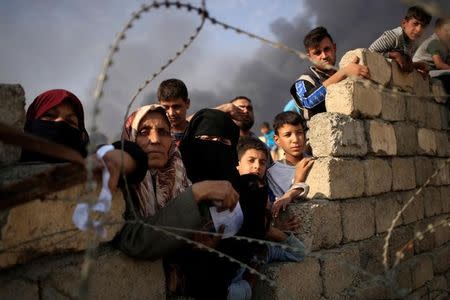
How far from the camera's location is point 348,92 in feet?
13.0

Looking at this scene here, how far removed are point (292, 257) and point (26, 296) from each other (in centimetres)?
187

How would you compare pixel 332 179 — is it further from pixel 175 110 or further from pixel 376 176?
pixel 175 110

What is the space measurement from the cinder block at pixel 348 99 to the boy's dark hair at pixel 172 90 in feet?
4.42

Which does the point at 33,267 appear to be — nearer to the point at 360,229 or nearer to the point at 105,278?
the point at 105,278

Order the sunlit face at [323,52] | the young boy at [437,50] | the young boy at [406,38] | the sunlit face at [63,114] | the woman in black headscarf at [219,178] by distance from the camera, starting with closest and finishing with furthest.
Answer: the sunlit face at [63,114] → the woman in black headscarf at [219,178] → the sunlit face at [323,52] → the young boy at [406,38] → the young boy at [437,50]

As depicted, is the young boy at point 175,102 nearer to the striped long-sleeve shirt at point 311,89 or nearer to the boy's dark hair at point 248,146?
the boy's dark hair at point 248,146

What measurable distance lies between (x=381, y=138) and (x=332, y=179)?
1.03 metres

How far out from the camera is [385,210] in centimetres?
440

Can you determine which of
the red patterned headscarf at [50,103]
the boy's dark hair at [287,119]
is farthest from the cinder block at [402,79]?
the red patterned headscarf at [50,103]

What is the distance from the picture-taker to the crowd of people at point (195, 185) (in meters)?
2.13

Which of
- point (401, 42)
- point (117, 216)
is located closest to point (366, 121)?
point (401, 42)

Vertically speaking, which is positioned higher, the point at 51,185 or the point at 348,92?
the point at 348,92

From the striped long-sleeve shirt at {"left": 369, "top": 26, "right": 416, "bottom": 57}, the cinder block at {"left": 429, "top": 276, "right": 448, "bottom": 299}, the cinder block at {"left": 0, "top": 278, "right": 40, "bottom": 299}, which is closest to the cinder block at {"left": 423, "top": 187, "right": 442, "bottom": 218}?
the cinder block at {"left": 429, "top": 276, "right": 448, "bottom": 299}

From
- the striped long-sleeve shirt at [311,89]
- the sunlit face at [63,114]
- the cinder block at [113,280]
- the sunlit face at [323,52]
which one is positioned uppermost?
the sunlit face at [323,52]
